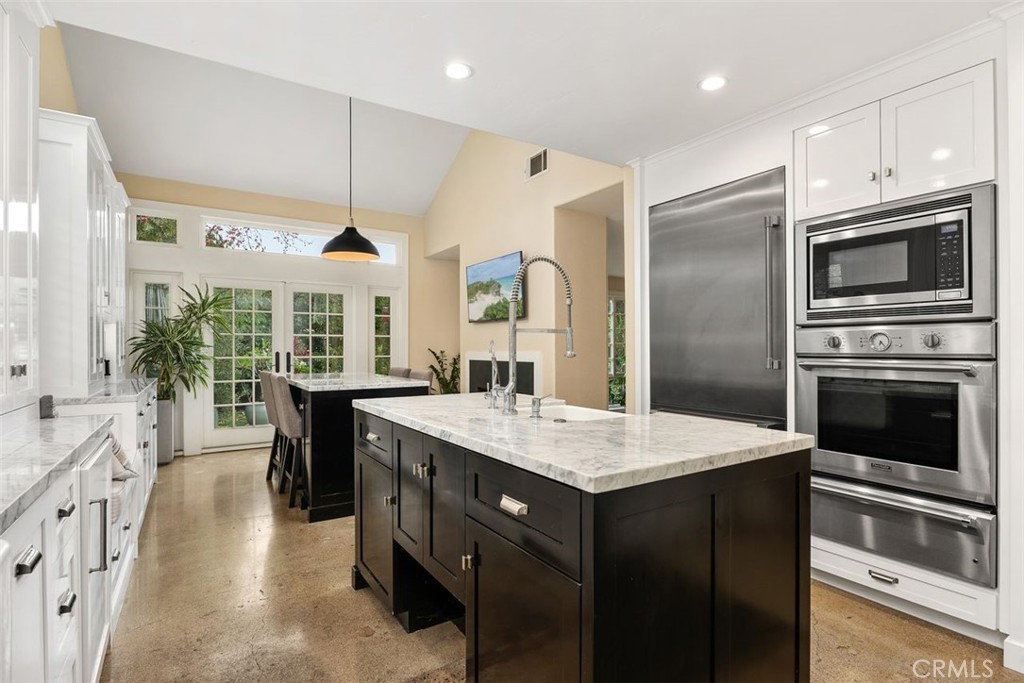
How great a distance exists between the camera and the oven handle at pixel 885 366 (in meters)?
2.14

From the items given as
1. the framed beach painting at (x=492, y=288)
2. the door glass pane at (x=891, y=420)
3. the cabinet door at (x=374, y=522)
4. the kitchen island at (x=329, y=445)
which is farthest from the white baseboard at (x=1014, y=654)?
the framed beach painting at (x=492, y=288)

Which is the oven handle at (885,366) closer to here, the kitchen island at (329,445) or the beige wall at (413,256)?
the kitchen island at (329,445)

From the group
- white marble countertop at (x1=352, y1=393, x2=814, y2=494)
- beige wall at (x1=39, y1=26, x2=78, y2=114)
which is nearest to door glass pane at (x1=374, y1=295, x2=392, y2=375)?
beige wall at (x1=39, y1=26, x2=78, y2=114)

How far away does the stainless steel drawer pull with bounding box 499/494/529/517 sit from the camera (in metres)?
1.36

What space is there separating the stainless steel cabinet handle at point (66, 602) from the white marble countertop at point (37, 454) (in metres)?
0.33

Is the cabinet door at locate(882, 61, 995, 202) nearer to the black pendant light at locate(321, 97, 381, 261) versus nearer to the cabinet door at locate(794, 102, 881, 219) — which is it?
the cabinet door at locate(794, 102, 881, 219)

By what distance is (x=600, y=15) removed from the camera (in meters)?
2.12

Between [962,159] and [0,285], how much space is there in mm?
3633

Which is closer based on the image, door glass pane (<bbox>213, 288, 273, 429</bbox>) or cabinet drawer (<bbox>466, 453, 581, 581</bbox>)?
cabinet drawer (<bbox>466, 453, 581, 581</bbox>)

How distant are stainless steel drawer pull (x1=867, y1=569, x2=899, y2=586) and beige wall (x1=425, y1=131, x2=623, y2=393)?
2932 millimetres

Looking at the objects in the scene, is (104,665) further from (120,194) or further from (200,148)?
(200,148)

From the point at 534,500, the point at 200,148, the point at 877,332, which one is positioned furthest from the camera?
the point at 200,148

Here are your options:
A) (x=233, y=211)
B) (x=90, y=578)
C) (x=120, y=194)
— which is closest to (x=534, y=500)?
(x=90, y=578)

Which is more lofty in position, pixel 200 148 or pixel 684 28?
pixel 200 148
